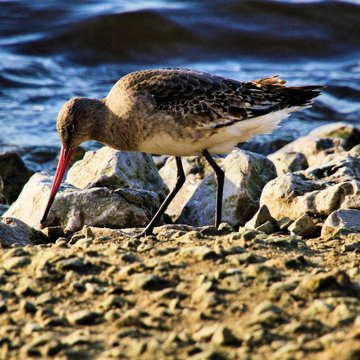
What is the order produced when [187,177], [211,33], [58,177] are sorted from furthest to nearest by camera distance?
[211,33], [187,177], [58,177]

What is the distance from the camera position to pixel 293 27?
19859 millimetres

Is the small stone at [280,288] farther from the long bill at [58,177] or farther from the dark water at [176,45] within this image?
the dark water at [176,45]

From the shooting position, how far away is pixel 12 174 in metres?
11.5

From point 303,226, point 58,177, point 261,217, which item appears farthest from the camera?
point 58,177

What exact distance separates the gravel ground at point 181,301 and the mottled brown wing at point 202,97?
2.15 meters

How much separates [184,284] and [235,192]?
155 inches

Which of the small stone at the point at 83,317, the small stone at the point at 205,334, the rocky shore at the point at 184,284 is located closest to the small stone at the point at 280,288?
the rocky shore at the point at 184,284

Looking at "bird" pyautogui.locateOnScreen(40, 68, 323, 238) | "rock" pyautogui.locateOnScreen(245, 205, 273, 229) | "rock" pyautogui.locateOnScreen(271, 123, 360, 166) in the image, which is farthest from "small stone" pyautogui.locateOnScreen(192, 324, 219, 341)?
"rock" pyautogui.locateOnScreen(271, 123, 360, 166)

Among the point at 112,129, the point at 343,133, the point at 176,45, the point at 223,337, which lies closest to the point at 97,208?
the point at 112,129

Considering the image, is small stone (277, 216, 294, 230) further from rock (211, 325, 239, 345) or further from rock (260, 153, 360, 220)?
rock (211, 325, 239, 345)

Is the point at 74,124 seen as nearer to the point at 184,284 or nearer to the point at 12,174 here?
the point at 12,174

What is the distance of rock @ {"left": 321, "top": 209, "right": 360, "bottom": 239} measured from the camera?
24.1ft

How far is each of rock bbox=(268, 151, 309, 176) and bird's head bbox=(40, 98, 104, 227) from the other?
10.6 feet

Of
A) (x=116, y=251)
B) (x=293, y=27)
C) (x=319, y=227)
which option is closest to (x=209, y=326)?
(x=116, y=251)
